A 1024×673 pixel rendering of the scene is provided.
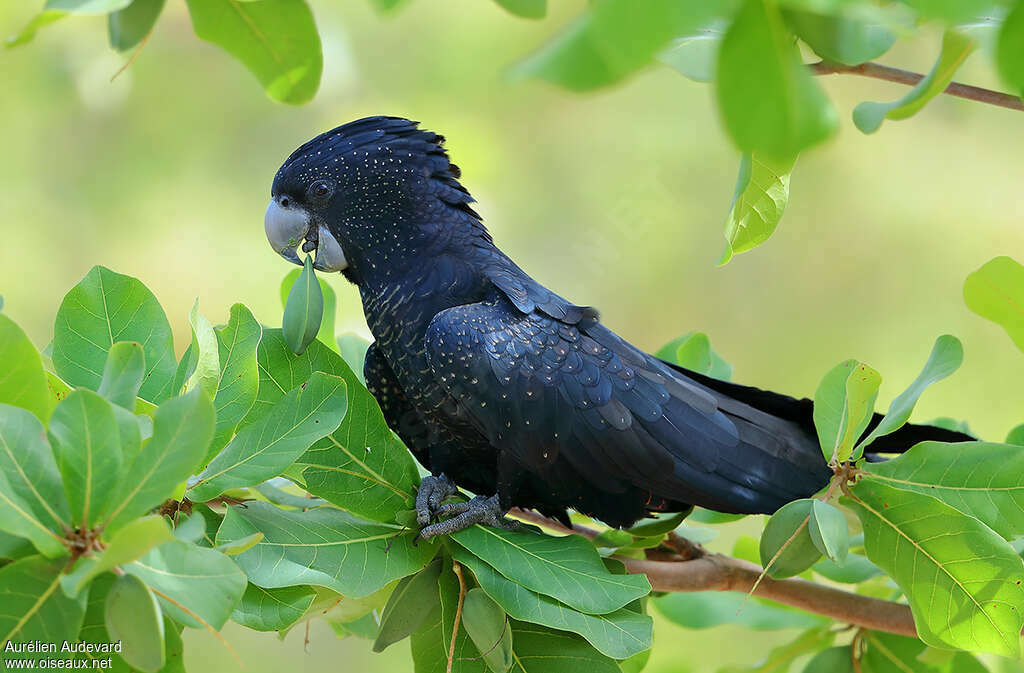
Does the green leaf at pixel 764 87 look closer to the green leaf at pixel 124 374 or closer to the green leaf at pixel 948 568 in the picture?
the green leaf at pixel 124 374

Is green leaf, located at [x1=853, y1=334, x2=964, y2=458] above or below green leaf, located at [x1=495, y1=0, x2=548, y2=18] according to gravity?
below

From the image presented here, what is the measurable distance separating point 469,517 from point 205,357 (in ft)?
0.91

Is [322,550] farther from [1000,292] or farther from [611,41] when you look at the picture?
[1000,292]

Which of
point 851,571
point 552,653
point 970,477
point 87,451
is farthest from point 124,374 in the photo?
point 851,571

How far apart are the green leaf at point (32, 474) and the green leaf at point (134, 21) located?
0.25 meters

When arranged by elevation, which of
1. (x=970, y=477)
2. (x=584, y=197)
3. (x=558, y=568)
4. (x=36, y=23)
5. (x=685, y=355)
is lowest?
(x=558, y=568)

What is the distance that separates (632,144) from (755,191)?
5.51 feet

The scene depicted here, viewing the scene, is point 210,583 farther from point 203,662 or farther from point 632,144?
point 632,144

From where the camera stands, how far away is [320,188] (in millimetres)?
932

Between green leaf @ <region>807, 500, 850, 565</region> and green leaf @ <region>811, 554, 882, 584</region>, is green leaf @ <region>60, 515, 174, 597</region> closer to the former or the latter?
green leaf @ <region>807, 500, 850, 565</region>

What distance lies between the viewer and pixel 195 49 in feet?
7.91

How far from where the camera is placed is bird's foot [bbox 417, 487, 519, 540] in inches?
29.5

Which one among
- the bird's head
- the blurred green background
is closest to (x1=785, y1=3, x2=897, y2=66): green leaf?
the bird's head

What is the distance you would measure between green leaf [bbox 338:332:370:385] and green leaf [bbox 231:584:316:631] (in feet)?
1.18
